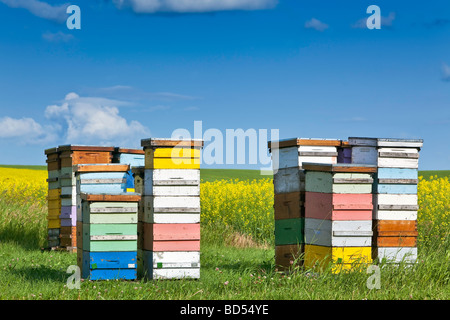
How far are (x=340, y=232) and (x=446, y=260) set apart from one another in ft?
5.47

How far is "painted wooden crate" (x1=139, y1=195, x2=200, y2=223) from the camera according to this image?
890 cm

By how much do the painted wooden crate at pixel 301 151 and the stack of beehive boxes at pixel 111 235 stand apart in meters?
2.41

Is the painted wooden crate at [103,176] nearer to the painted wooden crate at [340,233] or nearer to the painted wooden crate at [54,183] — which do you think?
the painted wooden crate at [54,183]

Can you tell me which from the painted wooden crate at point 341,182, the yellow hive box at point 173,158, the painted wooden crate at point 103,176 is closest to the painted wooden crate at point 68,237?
the painted wooden crate at point 103,176

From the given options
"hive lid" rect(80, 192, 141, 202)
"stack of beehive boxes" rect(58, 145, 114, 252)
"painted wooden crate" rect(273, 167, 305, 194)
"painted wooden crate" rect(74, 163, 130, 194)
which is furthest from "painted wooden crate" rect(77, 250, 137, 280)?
"stack of beehive boxes" rect(58, 145, 114, 252)

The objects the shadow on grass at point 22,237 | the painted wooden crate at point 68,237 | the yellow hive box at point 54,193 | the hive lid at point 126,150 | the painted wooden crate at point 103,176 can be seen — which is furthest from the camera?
the shadow on grass at point 22,237

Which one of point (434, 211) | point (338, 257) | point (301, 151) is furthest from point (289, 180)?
point (434, 211)

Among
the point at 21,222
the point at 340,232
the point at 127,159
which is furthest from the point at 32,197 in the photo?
the point at 340,232

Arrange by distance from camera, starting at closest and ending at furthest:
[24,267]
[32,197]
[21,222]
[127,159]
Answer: [24,267], [127,159], [21,222], [32,197]

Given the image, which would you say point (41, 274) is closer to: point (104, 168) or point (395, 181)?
point (104, 168)

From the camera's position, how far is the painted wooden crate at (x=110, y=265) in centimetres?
851

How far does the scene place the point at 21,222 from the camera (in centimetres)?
1555

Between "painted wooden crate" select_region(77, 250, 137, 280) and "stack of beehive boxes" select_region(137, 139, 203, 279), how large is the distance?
395 mm
